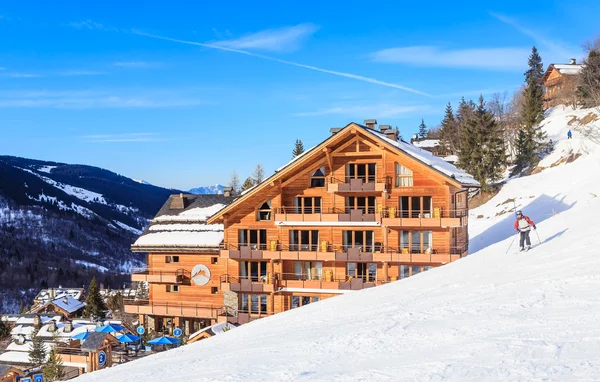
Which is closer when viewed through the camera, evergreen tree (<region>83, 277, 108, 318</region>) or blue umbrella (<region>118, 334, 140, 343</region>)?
blue umbrella (<region>118, 334, 140, 343</region>)

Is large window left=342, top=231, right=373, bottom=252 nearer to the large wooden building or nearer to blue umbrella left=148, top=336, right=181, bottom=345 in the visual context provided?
the large wooden building

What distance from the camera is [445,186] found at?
29250 millimetres

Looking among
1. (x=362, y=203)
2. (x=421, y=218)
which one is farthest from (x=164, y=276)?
(x=421, y=218)

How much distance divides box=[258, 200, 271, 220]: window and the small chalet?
Result: 58.4 m

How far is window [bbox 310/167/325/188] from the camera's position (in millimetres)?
31672

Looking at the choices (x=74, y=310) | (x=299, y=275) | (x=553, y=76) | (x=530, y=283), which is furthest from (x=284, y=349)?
(x=553, y=76)

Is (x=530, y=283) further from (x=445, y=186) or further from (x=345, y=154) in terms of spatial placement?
(x=345, y=154)

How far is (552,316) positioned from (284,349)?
5.66 meters

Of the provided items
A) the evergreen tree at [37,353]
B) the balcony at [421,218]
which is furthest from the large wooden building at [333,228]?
the evergreen tree at [37,353]

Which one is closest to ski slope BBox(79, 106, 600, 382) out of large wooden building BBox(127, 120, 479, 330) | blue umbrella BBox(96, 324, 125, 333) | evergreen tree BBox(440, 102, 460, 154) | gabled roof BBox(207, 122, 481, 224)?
gabled roof BBox(207, 122, 481, 224)

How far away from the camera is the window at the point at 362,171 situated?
1212 inches

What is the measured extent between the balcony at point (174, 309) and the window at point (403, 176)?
13.9m

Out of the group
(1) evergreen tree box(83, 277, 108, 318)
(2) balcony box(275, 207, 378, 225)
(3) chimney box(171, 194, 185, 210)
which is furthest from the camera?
(1) evergreen tree box(83, 277, 108, 318)

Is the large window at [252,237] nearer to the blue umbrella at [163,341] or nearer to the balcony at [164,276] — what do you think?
the balcony at [164,276]
